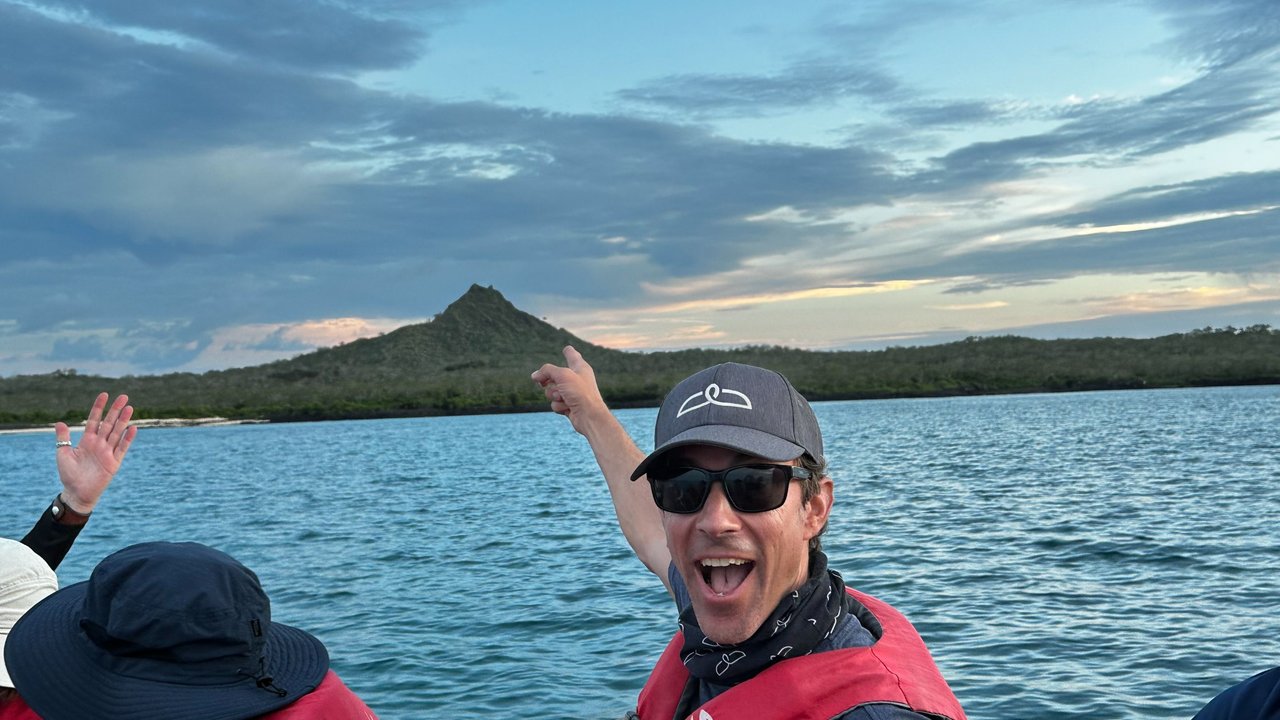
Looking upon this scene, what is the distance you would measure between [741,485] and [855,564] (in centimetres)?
1746

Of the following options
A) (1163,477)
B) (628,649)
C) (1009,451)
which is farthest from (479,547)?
(1009,451)

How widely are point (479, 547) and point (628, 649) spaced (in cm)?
1171

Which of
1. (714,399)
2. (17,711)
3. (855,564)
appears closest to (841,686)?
(714,399)

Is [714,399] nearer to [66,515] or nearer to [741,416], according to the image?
[741,416]

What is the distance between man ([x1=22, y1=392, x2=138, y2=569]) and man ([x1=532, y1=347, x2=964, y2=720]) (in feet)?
8.32

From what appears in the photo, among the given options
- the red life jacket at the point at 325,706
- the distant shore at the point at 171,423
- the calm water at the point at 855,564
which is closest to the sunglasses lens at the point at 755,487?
the red life jacket at the point at 325,706

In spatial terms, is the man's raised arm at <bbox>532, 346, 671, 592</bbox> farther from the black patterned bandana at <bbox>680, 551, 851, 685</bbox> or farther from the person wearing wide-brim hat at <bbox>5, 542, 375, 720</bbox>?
the person wearing wide-brim hat at <bbox>5, 542, 375, 720</bbox>

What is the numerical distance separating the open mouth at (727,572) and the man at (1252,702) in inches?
43.3

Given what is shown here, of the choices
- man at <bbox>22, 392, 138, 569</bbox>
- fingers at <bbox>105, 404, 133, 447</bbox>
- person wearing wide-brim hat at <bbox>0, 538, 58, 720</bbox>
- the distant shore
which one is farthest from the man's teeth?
the distant shore

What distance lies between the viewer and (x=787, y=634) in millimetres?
2658

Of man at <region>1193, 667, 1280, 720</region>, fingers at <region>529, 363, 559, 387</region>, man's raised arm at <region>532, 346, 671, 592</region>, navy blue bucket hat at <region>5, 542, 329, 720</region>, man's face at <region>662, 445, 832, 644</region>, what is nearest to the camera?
man at <region>1193, 667, 1280, 720</region>

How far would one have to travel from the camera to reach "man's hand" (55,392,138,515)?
4336 mm

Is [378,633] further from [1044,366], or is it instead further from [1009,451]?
[1044,366]

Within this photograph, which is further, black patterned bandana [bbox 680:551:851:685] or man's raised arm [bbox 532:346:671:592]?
man's raised arm [bbox 532:346:671:592]
